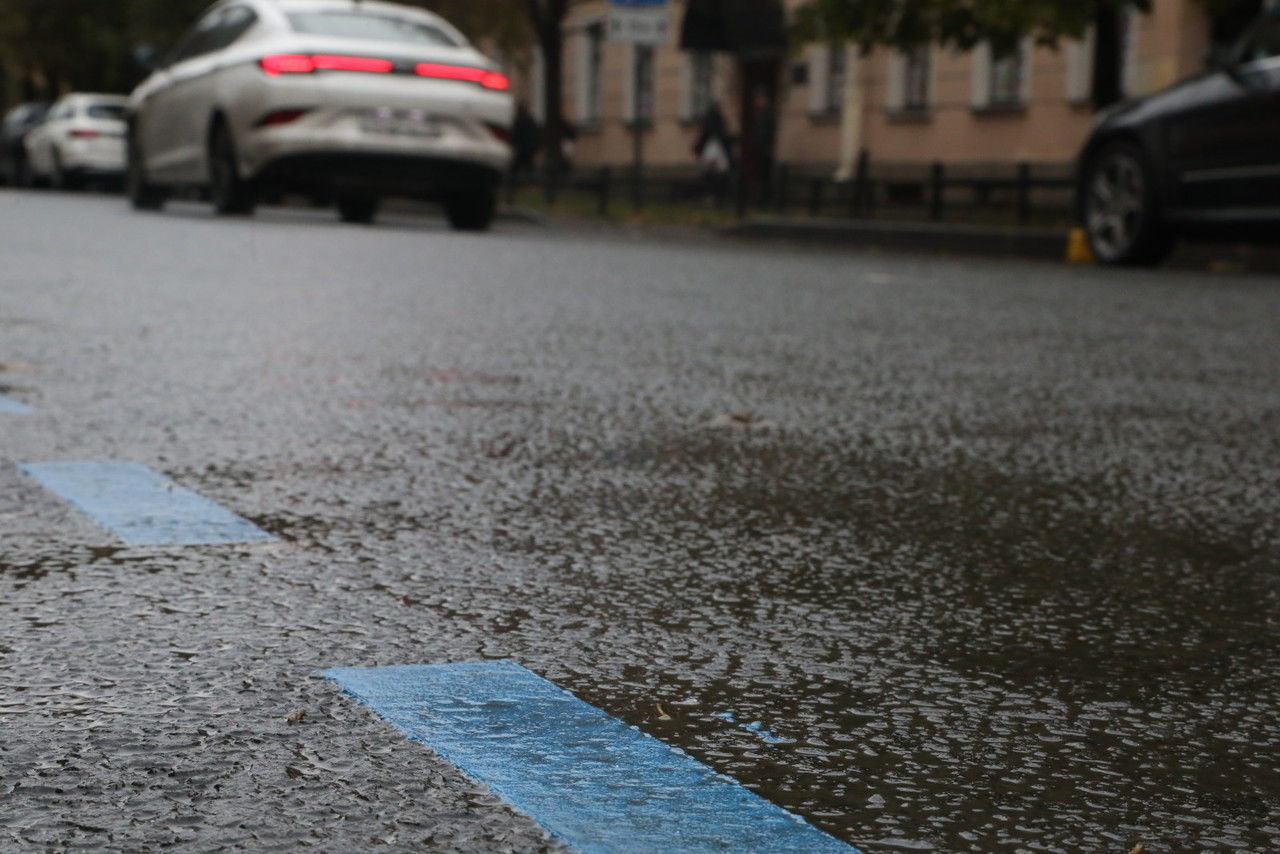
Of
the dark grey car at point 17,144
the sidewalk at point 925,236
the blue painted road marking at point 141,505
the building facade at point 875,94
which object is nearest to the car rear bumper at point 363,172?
the sidewalk at point 925,236

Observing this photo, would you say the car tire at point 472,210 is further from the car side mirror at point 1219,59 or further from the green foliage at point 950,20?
the car side mirror at point 1219,59

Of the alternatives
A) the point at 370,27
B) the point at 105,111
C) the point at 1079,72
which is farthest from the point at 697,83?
the point at 370,27

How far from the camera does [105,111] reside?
3500cm

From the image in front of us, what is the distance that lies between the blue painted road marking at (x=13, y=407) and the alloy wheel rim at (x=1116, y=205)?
32.1 ft

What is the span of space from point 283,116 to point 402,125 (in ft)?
3.00

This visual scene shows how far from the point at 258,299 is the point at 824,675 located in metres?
6.76

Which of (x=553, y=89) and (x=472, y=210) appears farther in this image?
(x=553, y=89)

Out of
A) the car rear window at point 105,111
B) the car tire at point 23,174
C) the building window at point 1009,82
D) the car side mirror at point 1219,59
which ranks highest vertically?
the building window at point 1009,82

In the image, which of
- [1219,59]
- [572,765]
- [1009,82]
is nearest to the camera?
[572,765]

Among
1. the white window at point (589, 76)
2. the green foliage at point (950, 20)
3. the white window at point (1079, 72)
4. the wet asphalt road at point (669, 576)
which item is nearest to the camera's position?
the wet asphalt road at point (669, 576)

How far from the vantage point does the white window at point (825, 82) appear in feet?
110

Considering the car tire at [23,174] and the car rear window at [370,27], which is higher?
the car rear window at [370,27]

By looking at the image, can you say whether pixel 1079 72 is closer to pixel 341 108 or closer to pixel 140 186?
pixel 140 186

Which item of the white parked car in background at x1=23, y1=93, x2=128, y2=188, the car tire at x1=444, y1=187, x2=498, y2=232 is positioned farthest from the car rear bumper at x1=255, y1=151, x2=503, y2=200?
the white parked car in background at x1=23, y1=93, x2=128, y2=188
